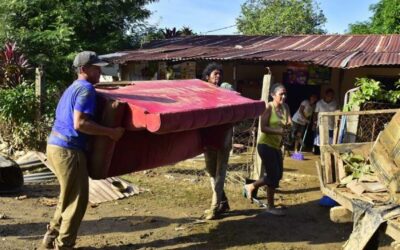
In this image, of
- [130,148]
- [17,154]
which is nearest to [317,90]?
[17,154]

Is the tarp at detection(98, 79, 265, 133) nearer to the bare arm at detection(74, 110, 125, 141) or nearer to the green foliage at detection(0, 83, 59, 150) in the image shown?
Result: the bare arm at detection(74, 110, 125, 141)

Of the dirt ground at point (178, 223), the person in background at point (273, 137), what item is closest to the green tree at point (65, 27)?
the dirt ground at point (178, 223)

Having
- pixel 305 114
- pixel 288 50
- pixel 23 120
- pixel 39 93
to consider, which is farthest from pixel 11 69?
pixel 305 114

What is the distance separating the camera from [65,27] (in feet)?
48.4

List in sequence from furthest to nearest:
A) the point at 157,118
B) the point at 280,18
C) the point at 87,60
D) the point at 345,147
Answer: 1. the point at 280,18
2. the point at 345,147
3. the point at 87,60
4. the point at 157,118

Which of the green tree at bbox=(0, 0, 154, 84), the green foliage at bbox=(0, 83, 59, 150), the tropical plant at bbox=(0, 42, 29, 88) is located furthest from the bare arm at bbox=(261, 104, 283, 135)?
the green tree at bbox=(0, 0, 154, 84)

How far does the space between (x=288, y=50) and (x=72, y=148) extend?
826 centimetres

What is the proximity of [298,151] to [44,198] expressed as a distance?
6472 millimetres

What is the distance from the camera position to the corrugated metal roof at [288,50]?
368 inches

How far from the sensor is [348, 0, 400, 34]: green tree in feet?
63.4

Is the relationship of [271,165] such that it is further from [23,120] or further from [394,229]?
[23,120]

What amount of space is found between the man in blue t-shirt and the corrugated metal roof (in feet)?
19.4

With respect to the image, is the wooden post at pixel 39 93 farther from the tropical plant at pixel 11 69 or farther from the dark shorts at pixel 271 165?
the dark shorts at pixel 271 165

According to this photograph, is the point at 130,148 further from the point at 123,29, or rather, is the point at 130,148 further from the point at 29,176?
the point at 123,29
